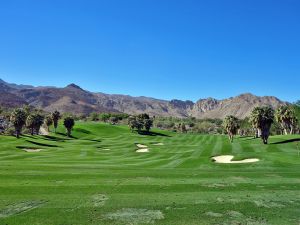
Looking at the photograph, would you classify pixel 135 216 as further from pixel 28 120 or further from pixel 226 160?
pixel 28 120

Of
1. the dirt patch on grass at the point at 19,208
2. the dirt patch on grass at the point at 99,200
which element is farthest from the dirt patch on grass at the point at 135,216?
the dirt patch on grass at the point at 19,208

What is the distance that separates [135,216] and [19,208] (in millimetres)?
5987

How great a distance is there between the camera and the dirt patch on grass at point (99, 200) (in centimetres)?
1915

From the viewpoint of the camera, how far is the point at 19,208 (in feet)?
58.7

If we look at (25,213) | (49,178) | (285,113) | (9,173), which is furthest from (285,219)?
(285,113)

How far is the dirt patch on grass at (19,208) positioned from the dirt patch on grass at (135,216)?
417 centimetres

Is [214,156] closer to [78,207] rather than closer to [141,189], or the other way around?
[141,189]

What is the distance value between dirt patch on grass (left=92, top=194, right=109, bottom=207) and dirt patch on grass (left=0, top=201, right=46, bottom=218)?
2782mm

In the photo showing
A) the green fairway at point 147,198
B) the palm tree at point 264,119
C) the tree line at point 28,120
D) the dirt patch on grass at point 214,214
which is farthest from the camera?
the tree line at point 28,120

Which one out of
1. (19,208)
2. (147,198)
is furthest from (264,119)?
(19,208)

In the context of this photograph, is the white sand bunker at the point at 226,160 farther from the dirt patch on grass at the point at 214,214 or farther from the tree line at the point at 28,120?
the tree line at the point at 28,120

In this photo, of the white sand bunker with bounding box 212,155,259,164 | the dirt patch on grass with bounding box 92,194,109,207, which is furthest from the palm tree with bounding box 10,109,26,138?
the dirt patch on grass with bounding box 92,194,109,207

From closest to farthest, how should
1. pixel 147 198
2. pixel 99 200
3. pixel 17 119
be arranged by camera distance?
pixel 99 200, pixel 147 198, pixel 17 119

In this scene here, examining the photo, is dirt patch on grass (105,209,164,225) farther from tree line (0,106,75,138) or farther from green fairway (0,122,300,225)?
tree line (0,106,75,138)
